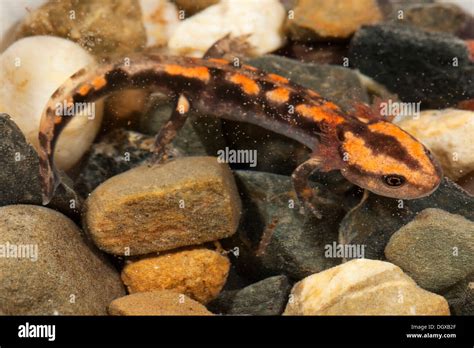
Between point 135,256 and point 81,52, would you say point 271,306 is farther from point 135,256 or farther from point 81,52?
point 81,52

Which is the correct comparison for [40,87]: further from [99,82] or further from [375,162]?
[375,162]

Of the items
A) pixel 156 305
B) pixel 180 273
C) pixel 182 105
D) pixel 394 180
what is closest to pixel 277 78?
pixel 182 105

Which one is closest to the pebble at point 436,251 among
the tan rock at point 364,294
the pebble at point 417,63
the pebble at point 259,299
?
the tan rock at point 364,294

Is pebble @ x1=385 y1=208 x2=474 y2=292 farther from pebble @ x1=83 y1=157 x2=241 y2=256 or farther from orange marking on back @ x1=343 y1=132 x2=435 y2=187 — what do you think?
pebble @ x1=83 y1=157 x2=241 y2=256

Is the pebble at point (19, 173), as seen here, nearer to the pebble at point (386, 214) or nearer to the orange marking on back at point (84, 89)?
the orange marking on back at point (84, 89)
